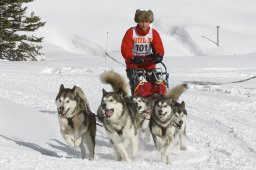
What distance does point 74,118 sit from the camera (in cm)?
624

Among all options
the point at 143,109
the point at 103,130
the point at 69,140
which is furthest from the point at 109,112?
the point at 103,130

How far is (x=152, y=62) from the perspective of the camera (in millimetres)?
7910

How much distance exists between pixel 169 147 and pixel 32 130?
6.40 feet

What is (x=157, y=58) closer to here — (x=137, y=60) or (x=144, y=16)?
(x=137, y=60)

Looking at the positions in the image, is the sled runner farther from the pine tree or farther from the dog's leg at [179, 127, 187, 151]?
the pine tree

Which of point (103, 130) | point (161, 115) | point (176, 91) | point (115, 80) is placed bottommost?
point (103, 130)

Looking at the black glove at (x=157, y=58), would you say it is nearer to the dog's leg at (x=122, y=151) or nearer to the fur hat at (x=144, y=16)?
the fur hat at (x=144, y=16)

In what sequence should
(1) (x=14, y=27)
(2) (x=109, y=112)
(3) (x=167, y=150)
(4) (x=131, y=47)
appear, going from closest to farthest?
(2) (x=109, y=112) → (3) (x=167, y=150) → (4) (x=131, y=47) → (1) (x=14, y=27)

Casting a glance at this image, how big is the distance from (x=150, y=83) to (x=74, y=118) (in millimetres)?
1904

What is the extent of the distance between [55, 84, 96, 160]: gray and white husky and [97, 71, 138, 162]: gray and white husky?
208 mm

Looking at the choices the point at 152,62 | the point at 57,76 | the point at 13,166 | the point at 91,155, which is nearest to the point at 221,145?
the point at 152,62

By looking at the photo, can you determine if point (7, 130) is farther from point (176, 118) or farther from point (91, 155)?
point (176, 118)

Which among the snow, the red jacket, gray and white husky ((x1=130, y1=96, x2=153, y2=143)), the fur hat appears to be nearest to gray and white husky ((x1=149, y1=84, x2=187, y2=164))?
the snow

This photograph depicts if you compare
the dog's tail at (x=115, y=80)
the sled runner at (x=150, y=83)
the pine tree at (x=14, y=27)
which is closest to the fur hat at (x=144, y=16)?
the sled runner at (x=150, y=83)
